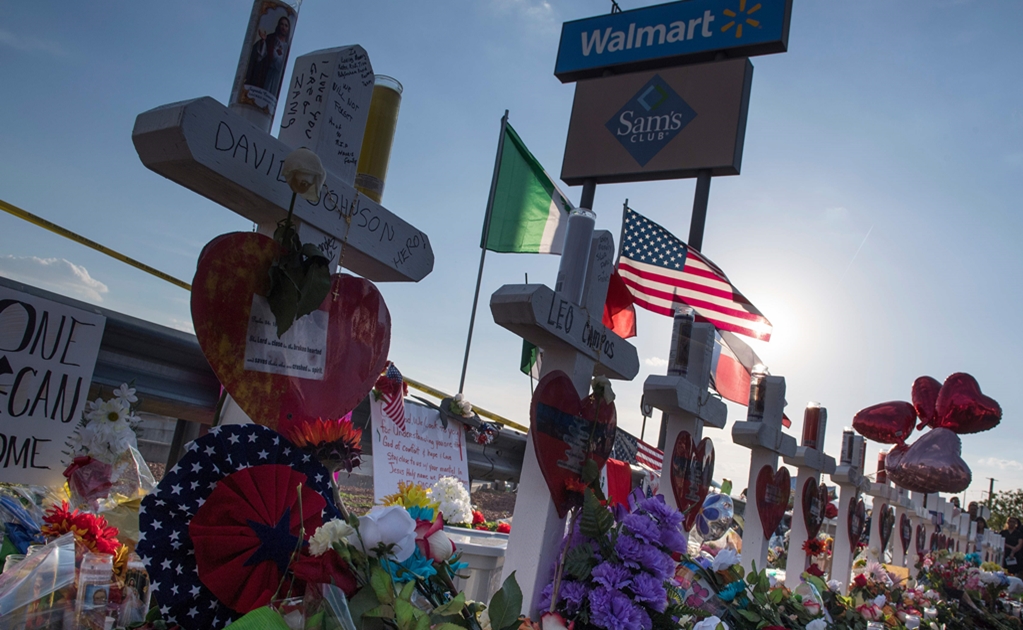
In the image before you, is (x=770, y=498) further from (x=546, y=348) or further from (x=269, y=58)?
(x=269, y=58)

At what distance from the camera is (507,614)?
137 centimetres

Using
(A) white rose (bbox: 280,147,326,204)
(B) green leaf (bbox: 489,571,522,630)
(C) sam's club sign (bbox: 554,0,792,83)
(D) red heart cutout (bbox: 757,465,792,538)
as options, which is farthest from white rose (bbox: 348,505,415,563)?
(C) sam's club sign (bbox: 554,0,792,83)

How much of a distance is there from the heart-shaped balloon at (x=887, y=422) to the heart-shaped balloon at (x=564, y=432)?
591cm

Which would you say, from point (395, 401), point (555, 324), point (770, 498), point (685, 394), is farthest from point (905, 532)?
point (555, 324)

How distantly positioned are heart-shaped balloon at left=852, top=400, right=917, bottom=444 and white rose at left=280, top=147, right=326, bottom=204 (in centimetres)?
714

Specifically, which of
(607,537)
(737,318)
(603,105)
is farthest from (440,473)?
(603,105)

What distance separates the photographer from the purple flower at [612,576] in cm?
201

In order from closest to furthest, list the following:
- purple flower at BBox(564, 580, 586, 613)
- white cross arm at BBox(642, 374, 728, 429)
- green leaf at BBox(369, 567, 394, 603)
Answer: green leaf at BBox(369, 567, 394, 603), purple flower at BBox(564, 580, 586, 613), white cross arm at BBox(642, 374, 728, 429)

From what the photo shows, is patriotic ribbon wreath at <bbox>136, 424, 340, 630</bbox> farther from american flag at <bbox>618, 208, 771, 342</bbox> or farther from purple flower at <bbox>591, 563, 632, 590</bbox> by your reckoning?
american flag at <bbox>618, 208, 771, 342</bbox>

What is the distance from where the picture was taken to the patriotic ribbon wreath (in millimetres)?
1148

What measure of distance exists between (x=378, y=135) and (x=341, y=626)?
1.41 meters

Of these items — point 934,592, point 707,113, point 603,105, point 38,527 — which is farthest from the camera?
point 603,105

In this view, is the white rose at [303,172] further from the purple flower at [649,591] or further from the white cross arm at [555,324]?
the purple flower at [649,591]

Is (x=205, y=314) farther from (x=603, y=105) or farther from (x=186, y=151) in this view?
(x=603, y=105)
